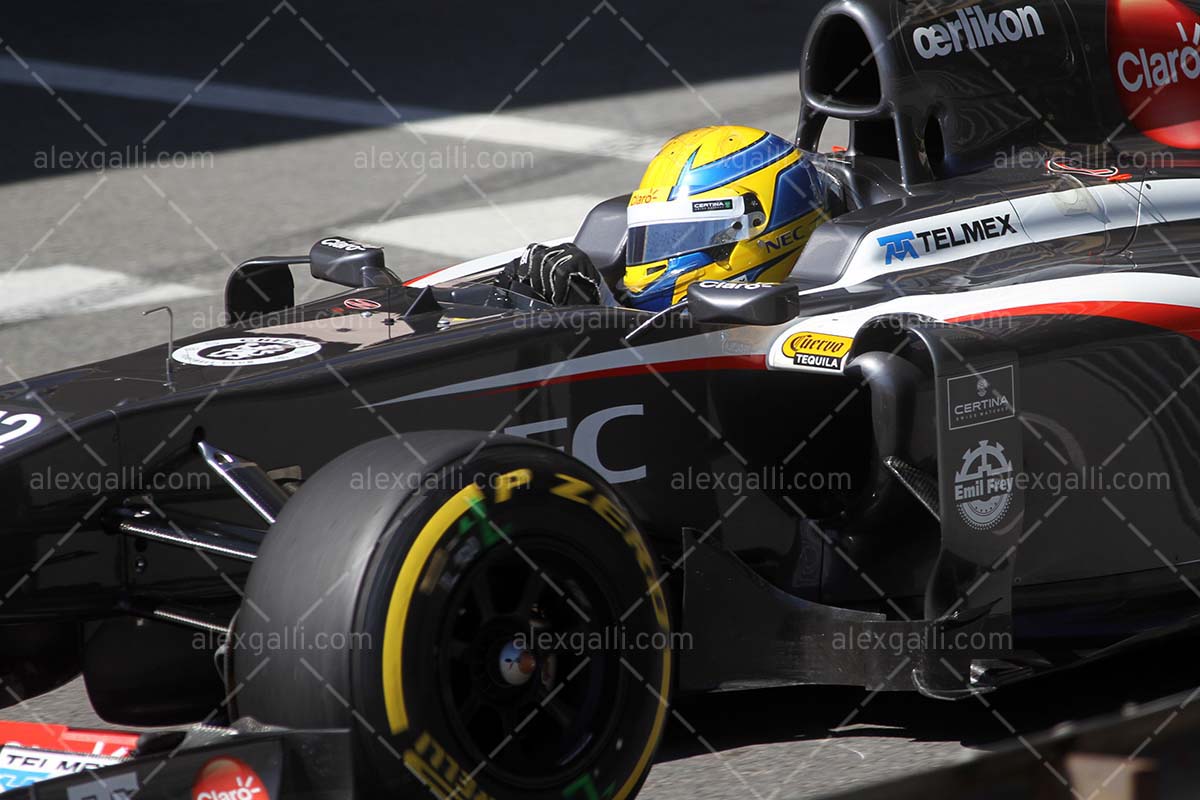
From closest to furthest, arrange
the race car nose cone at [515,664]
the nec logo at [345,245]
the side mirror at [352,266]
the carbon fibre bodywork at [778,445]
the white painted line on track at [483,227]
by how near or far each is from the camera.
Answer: the race car nose cone at [515,664]
the carbon fibre bodywork at [778,445]
the side mirror at [352,266]
the nec logo at [345,245]
the white painted line on track at [483,227]

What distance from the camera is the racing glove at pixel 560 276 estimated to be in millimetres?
4578

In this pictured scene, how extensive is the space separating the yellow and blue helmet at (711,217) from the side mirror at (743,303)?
0.63m

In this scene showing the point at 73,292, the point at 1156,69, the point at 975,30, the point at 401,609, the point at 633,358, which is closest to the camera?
the point at 401,609

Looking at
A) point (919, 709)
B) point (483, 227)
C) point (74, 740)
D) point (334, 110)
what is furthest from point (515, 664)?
point (334, 110)

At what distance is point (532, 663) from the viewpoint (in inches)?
130

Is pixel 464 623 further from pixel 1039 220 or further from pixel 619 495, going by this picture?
pixel 1039 220

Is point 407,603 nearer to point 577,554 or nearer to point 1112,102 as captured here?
point 577,554

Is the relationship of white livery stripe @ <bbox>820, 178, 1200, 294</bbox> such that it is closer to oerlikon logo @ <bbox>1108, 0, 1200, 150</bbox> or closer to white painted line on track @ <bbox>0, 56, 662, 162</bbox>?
oerlikon logo @ <bbox>1108, 0, 1200, 150</bbox>

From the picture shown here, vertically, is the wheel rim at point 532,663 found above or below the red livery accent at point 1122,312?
below

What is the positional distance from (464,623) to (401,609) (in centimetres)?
24

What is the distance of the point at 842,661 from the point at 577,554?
0.89 m

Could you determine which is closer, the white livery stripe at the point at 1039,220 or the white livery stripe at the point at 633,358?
the white livery stripe at the point at 633,358

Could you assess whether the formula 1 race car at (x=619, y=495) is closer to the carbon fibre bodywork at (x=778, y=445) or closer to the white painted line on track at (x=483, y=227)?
the carbon fibre bodywork at (x=778, y=445)

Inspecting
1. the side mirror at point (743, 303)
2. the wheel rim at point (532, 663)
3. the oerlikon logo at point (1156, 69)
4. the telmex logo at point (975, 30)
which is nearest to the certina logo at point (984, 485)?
the side mirror at point (743, 303)
